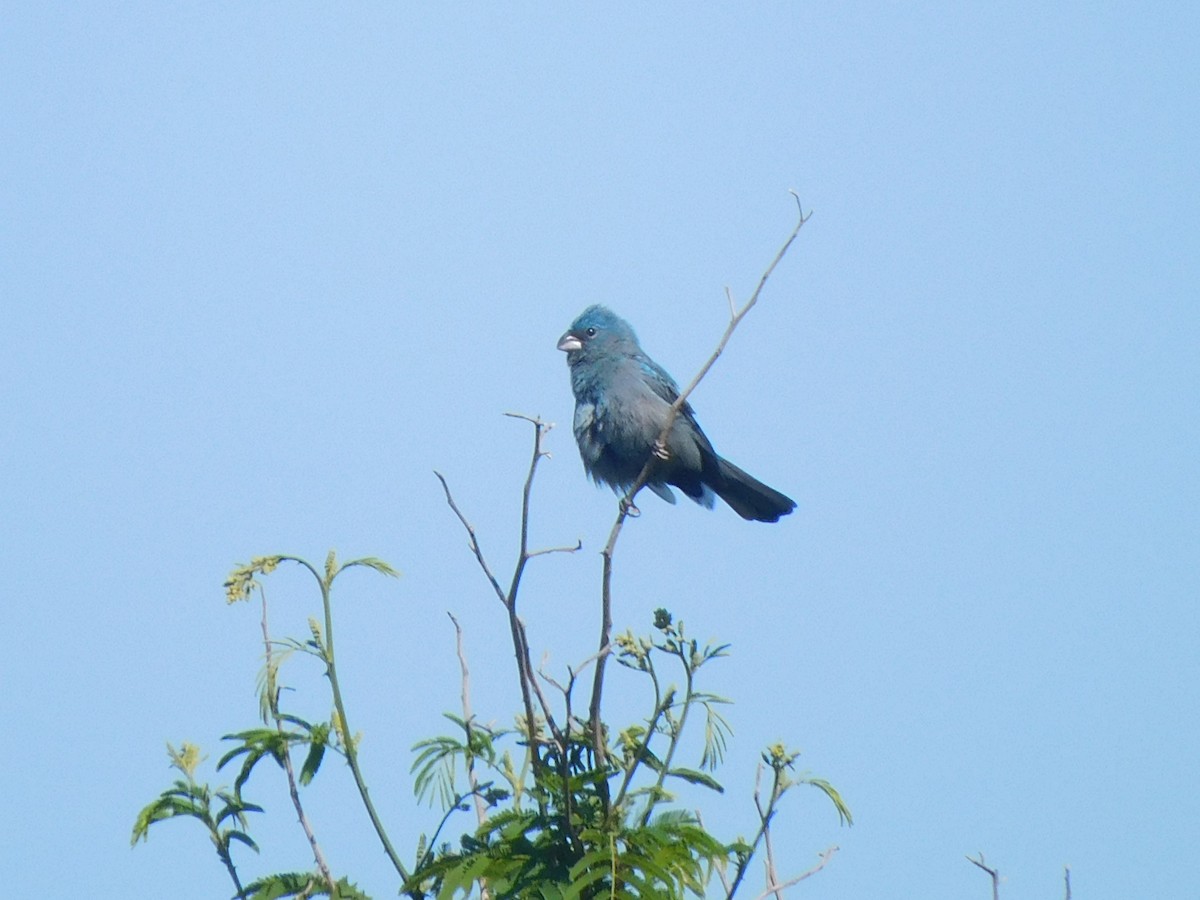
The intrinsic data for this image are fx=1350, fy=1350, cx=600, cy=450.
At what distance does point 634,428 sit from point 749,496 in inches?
43.6

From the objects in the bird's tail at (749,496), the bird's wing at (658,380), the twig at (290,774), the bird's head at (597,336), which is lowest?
the twig at (290,774)

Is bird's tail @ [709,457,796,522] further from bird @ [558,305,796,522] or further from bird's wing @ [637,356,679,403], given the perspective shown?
bird's wing @ [637,356,679,403]

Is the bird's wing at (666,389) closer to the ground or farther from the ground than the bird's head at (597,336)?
closer to the ground

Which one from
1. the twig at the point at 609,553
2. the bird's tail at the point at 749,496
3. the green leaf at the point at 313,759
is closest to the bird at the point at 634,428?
the bird's tail at the point at 749,496

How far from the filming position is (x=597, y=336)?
8250mm

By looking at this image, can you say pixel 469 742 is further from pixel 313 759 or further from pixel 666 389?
pixel 666 389

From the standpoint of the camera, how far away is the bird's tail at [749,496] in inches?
322

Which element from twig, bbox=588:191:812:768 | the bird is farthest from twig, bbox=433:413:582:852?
the bird

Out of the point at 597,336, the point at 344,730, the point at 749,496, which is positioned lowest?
the point at 344,730

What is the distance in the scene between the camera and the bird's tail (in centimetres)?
817

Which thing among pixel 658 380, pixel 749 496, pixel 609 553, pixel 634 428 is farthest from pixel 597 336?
pixel 609 553

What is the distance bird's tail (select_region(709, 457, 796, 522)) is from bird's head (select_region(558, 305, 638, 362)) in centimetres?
93

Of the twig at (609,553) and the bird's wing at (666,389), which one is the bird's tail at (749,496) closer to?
the bird's wing at (666,389)

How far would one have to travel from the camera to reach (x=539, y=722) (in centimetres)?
301
